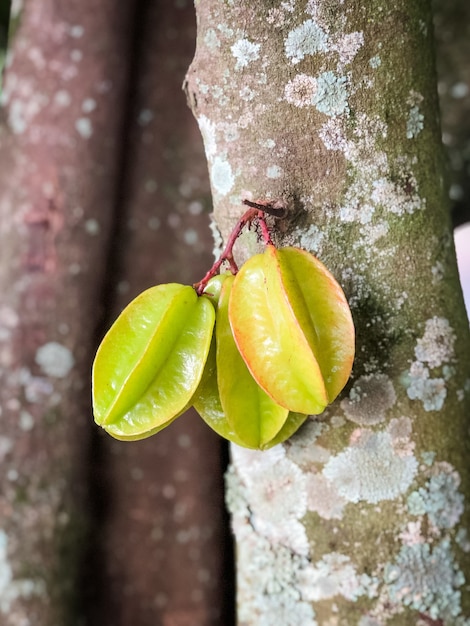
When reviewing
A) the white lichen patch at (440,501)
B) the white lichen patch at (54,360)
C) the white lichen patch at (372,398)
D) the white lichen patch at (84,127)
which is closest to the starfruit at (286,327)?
the white lichen patch at (372,398)

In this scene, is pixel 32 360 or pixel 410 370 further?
pixel 32 360

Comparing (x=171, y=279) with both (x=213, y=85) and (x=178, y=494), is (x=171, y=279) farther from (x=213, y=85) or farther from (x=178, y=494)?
(x=213, y=85)

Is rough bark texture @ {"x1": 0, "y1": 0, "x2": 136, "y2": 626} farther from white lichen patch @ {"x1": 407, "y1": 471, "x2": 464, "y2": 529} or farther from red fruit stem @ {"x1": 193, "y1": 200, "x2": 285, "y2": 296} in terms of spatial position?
white lichen patch @ {"x1": 407, "y1": 471, "x2": 464, "y2": 529}

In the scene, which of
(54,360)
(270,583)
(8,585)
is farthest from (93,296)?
(270,583)

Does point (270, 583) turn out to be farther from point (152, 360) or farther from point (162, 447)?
point (162, 447)

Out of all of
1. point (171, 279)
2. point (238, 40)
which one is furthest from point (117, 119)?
point (238, 40)

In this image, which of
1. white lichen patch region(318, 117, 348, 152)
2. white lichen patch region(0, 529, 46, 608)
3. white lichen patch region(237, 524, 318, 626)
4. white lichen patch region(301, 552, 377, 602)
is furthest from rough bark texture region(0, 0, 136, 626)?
white lichen patch region(318, 117, 348, 152)

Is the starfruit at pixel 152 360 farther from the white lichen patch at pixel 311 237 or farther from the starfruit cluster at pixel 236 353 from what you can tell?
the white lichen patch at pixel 311 237

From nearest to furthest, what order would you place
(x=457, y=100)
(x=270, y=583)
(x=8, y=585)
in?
(x=270, y=583)
(x=8, y=585)
(x=457, y=100)
